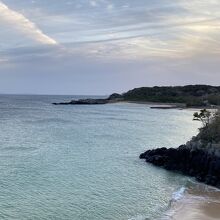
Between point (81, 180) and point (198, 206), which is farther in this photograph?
point (81, 180)

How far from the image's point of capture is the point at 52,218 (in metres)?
24.0

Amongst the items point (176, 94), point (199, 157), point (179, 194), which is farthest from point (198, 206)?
point (176, 94)

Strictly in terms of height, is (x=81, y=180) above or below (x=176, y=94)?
below

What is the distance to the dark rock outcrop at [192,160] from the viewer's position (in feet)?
113

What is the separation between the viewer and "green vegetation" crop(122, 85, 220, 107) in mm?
155788

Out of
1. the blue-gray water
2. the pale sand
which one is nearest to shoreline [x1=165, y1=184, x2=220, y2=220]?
the pale sand

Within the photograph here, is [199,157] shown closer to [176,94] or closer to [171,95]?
[171,95]

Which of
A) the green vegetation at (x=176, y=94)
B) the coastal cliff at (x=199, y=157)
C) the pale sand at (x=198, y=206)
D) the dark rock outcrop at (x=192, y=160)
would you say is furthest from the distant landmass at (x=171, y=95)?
the pale sand at (x=198, y=206)

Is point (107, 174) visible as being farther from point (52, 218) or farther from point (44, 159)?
point (52, 218)

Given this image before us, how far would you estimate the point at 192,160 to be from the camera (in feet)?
125

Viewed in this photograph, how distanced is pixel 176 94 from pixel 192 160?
449 ft

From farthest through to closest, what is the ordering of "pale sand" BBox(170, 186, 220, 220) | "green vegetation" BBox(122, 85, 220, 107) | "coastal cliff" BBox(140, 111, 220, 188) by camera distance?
"green vegetation" BBox(122, 85, 220, 107), "coastal cliff" BBox(140, 111, 220, 188), "pale sand" BBox(170, 186, 220, 220)

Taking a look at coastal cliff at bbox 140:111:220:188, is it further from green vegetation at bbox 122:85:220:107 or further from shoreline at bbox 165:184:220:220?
green vegetation at bbox 122:85:220:107

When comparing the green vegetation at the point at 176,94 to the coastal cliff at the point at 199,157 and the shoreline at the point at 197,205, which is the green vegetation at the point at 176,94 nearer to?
the coastal cliff at the point at 199,157
